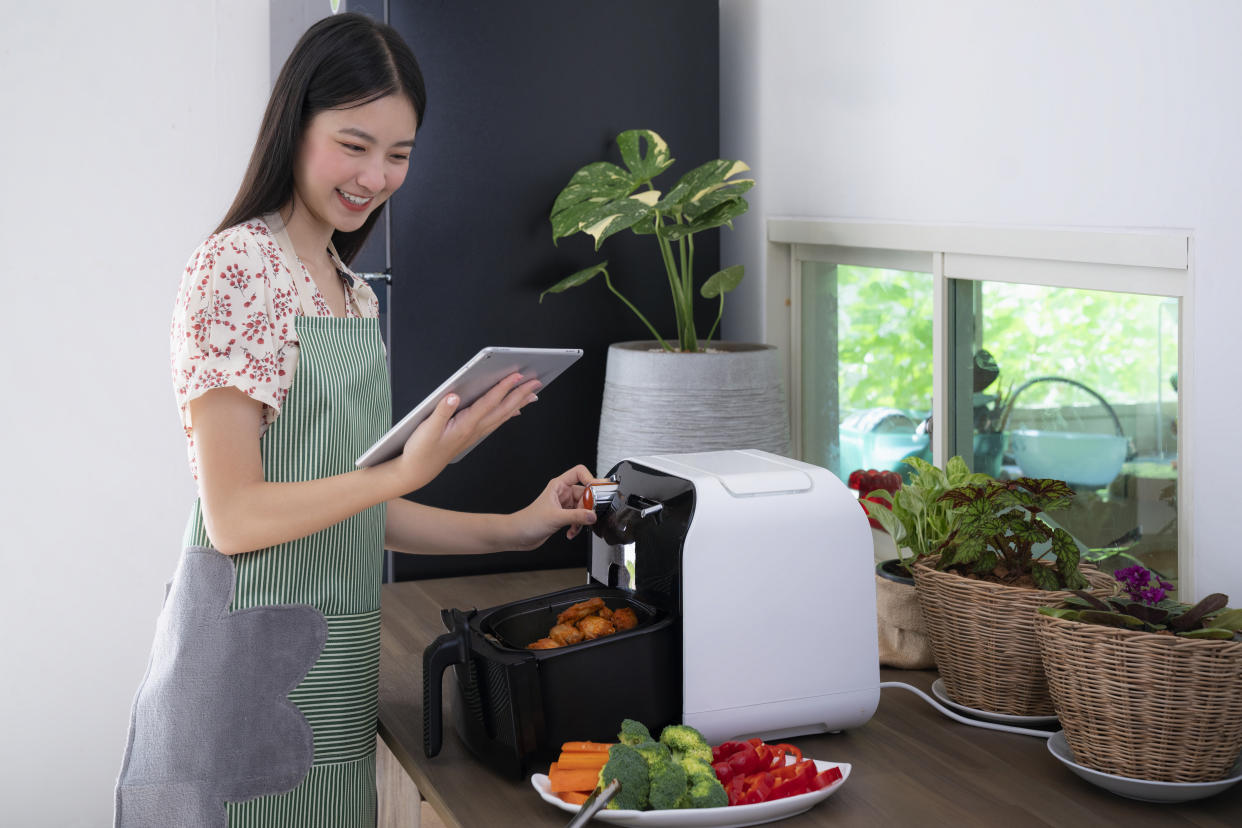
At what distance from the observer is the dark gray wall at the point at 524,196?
2.04 m

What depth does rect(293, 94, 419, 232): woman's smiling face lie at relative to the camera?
1.24m

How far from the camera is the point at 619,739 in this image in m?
1.19

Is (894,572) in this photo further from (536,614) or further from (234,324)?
(234,324)

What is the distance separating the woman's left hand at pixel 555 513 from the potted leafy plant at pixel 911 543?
0.38m

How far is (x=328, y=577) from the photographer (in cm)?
128

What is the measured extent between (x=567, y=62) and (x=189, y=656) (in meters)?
1.32

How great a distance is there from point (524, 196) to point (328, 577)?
1.01 metres

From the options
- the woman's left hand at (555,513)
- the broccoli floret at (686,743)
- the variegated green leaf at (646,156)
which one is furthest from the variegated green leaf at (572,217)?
the broccoli floret at (686,743)

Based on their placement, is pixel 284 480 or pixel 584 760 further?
pixel 284 480

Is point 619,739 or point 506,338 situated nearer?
point 619,739

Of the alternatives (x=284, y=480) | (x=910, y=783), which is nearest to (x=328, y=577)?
(x=284, y=480)

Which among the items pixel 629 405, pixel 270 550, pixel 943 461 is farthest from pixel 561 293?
pixel 270 550

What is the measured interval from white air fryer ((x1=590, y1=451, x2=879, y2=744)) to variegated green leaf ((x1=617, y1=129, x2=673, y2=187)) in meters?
0.89

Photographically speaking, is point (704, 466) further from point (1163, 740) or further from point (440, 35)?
point (440, 35)
